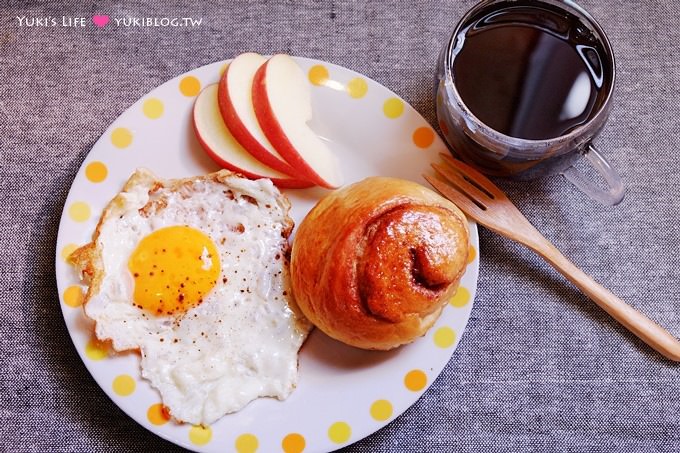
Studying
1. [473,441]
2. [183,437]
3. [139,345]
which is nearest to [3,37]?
[139,345]

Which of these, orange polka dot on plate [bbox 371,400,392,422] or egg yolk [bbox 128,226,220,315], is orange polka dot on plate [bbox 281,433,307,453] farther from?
egg yolk [bbox 128,226,220,315]

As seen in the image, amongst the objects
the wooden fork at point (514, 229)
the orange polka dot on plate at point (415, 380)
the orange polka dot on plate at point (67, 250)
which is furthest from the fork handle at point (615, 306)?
the orange polka dot on plate at point (67, 250)

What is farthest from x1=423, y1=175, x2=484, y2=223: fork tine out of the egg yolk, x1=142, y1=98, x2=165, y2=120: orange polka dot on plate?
x1=142, y1=98, x2=165, y2=120: orange polka dot on plate

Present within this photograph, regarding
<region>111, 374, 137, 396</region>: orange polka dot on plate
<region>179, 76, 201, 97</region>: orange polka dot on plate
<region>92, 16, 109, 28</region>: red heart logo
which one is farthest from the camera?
<region>92, 16, 109, 28</region>: red heart logo

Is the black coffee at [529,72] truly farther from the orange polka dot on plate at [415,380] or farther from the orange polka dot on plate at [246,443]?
the orange polka dot on plate at [246,443]

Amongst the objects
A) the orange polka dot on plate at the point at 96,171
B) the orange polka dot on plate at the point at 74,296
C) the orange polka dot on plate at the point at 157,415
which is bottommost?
the orange polka dot on plate at the point at 157,415

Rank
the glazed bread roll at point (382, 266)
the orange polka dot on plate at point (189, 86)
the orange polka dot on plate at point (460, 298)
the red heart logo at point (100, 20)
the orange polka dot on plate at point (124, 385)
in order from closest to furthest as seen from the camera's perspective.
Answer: the glazed bread roll at point (382, 266) → the orange polka dot on plate at point (124, 385) → the orange polka dot on plate at point (460, 298) → the orange polka dot on plate at point (189, 86) → the red heart logo at point (100, 20)

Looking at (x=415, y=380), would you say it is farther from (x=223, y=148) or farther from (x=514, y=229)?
(x=223, y=148)
